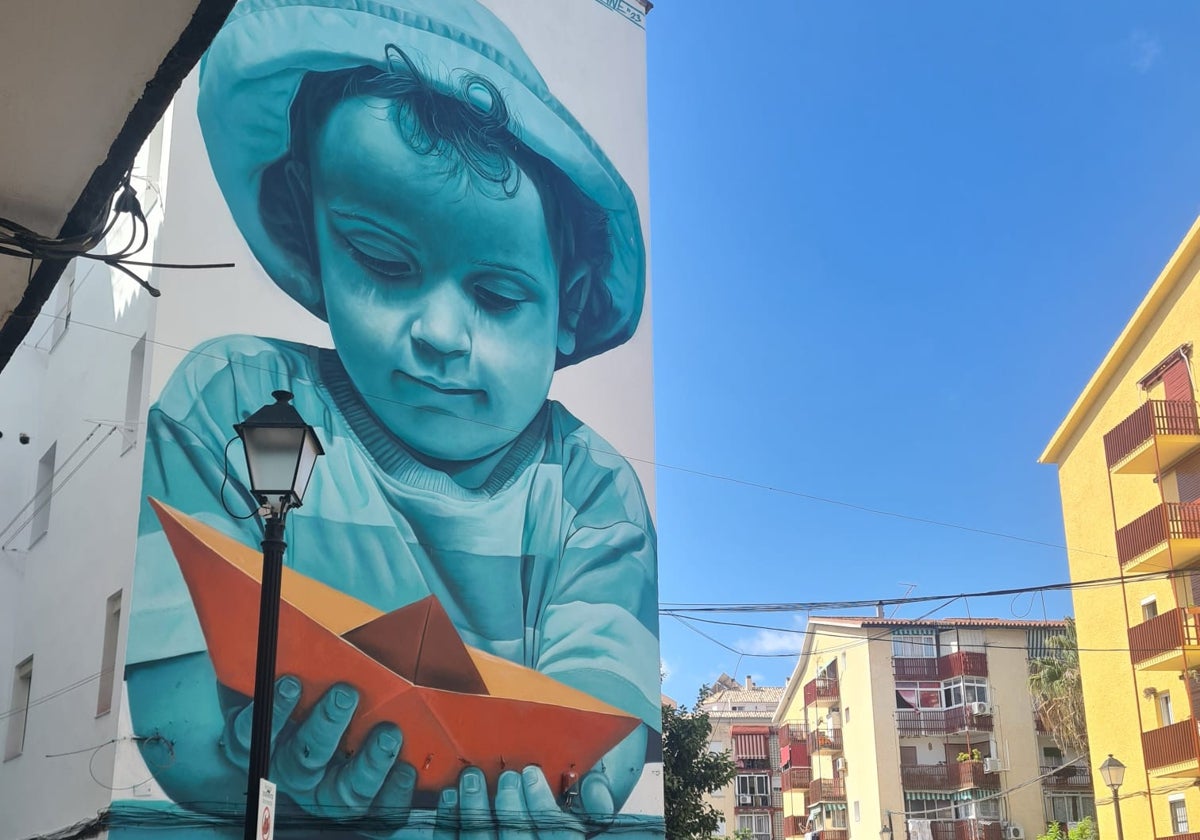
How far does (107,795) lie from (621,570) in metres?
7.81

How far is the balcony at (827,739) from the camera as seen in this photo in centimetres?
5634

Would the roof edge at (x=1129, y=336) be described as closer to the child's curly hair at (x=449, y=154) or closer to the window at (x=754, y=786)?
the child's curly hair at (x=449, y=154)

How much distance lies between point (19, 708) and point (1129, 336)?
89.4ft

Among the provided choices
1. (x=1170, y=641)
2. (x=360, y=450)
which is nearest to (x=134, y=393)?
(x=360, y=450)

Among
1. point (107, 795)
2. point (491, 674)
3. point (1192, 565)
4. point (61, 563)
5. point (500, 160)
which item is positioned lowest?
point (107, 795)

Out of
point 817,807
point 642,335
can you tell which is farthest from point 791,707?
point 642,335

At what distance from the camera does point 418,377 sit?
1789 centimetres

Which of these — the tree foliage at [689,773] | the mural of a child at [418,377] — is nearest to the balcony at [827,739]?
the tree foliage at [689,773]

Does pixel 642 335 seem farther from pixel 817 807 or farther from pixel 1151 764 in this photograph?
pixel 817 807

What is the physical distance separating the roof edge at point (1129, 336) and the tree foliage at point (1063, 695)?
10685 mm

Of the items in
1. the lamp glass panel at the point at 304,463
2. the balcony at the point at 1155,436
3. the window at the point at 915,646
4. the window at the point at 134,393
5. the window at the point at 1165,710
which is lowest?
the lamp glass panel at the point at 304,463

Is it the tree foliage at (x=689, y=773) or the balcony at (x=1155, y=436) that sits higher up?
the balcony at (x=1155, y=436)

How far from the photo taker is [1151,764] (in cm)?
3009

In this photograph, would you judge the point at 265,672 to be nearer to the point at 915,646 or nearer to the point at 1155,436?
the point at 1155,436
